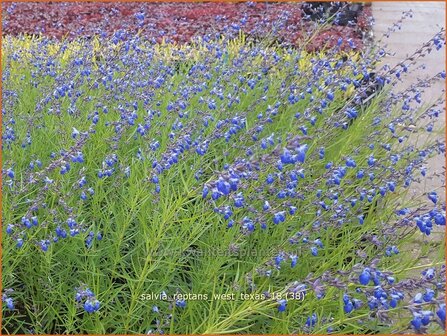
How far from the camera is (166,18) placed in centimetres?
800

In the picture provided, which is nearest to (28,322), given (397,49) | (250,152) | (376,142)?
(250,152)

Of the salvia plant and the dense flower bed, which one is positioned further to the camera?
the dense flower bed

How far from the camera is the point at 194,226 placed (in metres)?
2.70

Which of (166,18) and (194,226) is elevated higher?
(166,18)

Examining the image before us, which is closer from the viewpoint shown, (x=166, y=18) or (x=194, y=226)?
(x=194, y=226)

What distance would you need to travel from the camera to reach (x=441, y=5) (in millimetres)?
11516

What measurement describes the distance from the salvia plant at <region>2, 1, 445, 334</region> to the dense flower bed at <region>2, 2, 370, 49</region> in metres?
3.38

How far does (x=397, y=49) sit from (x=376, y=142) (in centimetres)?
485

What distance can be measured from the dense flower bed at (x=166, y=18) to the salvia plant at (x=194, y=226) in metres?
3.38

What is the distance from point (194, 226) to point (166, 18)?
5.89 metres

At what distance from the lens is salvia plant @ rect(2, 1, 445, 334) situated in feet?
7.00

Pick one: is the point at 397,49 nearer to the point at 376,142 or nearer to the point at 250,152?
the point at 376,142

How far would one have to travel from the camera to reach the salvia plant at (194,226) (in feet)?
7.00

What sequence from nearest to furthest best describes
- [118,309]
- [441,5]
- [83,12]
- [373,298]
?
[373,298], [118,309], [83,12], [441,5]
